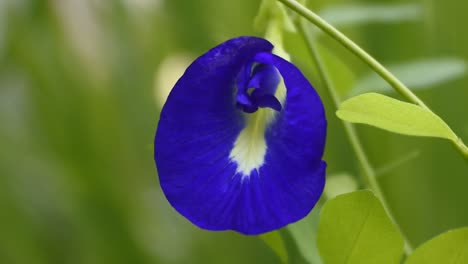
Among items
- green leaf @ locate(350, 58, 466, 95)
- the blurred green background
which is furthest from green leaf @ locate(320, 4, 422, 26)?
the blurred green background

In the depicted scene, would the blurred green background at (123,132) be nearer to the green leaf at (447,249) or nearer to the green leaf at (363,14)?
the green leaf at (363,14)

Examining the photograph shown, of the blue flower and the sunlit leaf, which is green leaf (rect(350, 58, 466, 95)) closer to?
the sunlit leaf

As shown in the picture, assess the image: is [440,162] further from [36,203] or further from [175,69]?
[36,203]

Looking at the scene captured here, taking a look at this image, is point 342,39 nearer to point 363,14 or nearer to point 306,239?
point 306,239

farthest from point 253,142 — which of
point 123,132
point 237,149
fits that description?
point 123,132

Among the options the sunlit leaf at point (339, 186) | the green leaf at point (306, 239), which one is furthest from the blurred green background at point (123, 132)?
the green leaf at point (306, 239)
